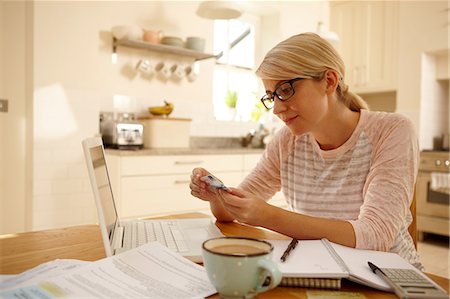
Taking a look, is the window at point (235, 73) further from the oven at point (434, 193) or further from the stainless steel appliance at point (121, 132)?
the oven at point (434, 193)

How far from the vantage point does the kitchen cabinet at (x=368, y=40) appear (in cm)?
441

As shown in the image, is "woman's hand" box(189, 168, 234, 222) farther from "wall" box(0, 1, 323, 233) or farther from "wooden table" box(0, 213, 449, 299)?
"wall" box(0, 1, 323, 233)

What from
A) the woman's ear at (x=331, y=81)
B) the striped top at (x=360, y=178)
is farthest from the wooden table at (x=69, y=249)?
the woman's ear at (x=331, y=81)

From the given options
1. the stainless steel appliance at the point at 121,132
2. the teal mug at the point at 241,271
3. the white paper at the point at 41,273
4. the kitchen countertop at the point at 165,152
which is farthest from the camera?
the stainless steel appliance at the point at 121,132

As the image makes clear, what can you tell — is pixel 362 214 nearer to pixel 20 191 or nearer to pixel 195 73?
pixel 20 191

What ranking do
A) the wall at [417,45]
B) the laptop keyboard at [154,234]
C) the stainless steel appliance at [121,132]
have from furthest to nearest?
the wall at [417,45] < the stainless steel appliance at [121,132] < the laptop keyboard at [154,234]

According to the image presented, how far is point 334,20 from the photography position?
4945 millimetres

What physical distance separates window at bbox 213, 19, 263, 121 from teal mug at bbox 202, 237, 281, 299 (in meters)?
3.64

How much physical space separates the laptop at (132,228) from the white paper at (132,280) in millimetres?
70

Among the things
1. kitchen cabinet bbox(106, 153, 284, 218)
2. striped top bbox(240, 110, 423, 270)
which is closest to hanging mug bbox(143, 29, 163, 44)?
kitchen cabinet bbox(106, 153, 284, 218)

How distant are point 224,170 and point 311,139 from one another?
1.93m

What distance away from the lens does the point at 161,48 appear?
335 cm

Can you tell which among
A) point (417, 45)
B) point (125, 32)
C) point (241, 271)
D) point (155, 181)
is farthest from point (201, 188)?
point (417, 45)

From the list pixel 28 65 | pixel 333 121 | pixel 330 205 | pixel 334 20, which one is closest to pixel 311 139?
pixel 333 121
